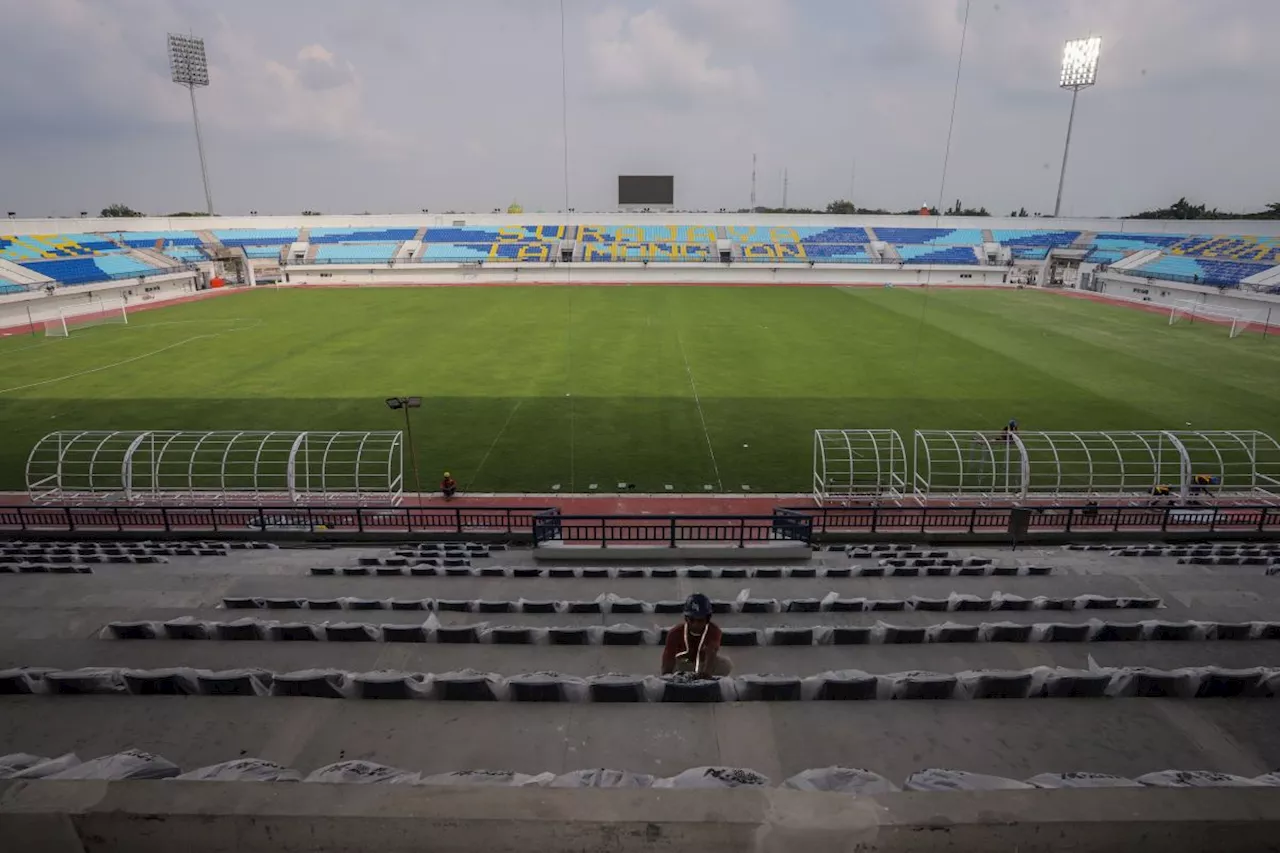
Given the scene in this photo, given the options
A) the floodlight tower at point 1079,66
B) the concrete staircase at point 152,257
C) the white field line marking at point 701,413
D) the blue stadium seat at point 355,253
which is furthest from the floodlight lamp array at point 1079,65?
the concrete staircase at point 152,257

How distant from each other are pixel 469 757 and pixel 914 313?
150 feet

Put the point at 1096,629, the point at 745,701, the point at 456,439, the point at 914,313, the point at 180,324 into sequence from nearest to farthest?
the point at 745,701
the point at 1096,629
the point at 456,439
the point at 180,324
the point at 914,313

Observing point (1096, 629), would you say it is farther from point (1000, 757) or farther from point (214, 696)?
point (214, 696)

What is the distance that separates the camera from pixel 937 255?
68062 mm

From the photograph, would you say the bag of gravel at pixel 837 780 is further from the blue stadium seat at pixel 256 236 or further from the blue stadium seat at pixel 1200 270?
the blue stadium seat at pixel 256 236

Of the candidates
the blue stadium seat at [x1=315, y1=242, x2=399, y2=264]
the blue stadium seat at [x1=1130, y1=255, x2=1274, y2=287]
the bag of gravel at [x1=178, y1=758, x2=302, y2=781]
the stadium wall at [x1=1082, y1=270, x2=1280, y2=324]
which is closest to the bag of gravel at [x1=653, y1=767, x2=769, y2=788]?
the bag of gravel at [x1=178, y1=758, x2=302, y2=781]

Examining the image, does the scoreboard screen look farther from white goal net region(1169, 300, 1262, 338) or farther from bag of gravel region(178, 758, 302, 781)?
bag of gravel region(178, 758, 302, 781)

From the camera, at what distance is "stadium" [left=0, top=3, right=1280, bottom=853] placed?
2.54m

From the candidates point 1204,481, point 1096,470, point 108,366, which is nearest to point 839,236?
point 1096,470

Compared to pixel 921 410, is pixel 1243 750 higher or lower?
higher

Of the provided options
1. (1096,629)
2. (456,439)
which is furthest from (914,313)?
(1096,629)

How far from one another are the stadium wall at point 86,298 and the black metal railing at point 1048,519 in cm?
4666

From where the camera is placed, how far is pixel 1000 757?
4484 millimetres

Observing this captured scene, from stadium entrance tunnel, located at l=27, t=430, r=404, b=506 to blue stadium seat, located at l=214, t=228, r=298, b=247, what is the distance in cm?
5473
